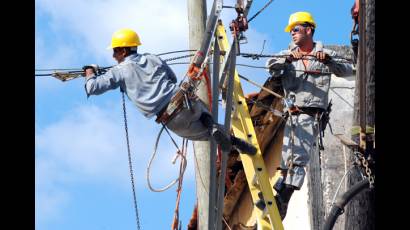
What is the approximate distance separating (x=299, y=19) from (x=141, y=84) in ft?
9.88

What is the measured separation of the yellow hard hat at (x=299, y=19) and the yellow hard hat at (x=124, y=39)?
8.53 feet

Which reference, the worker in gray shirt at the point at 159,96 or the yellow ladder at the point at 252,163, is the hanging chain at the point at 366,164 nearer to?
the worker in gray shirt at the point at 159,96

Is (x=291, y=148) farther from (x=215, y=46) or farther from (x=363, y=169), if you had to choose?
(x=363, y=169)

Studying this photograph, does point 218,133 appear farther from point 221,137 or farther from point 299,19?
point 299,19

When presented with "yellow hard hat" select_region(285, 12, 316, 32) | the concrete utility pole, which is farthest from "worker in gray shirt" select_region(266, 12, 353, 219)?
the concrete utility pole

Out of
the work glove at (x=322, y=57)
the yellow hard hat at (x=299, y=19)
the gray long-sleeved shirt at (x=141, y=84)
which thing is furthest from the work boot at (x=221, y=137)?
the yellow hard hat at (x=299, y=19)

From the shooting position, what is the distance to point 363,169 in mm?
13461

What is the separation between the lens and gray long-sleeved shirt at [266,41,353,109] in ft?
54.8

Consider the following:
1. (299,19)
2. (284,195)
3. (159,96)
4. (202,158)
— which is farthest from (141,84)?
(299,19)

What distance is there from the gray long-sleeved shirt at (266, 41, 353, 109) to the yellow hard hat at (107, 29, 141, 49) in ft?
7.06

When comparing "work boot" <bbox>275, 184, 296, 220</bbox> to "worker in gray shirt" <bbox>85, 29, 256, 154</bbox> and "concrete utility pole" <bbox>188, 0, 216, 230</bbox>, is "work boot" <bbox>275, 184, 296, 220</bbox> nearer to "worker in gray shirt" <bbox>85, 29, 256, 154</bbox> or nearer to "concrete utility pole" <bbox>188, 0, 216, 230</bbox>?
"concrete utility pole" <bbox>188, 0, 216, 230</bbox>

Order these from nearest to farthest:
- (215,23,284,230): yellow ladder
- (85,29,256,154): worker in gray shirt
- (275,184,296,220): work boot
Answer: (85,29,256,154): worker in gray shirt, (215,23,284,230): yellow ladder, (275,184,296,220): work boot
